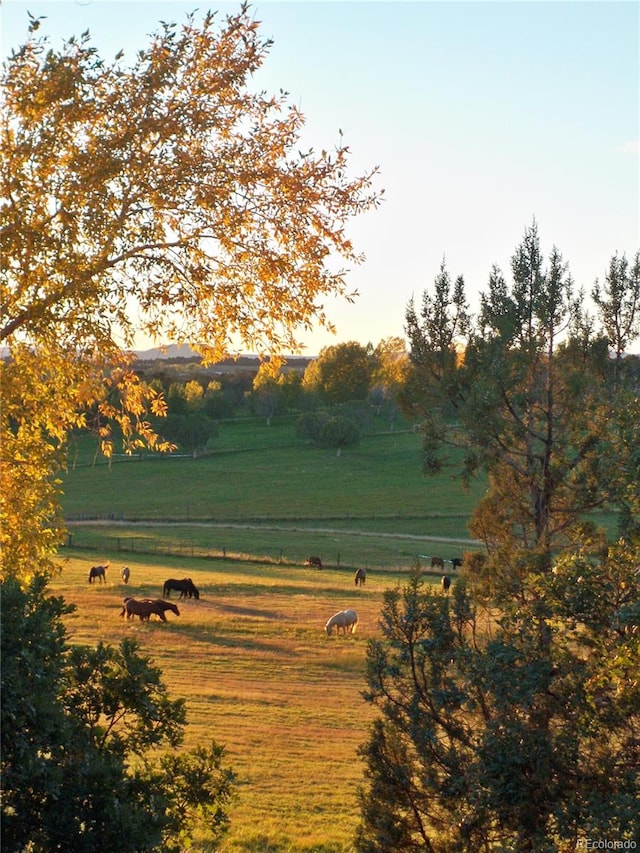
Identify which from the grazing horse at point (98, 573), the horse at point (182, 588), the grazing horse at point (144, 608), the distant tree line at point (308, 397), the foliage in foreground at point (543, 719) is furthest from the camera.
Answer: the distant tree line at point (308, 397)

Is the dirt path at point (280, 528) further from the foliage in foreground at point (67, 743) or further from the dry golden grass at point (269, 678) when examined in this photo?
the foliage in foreground at point (67, 743)

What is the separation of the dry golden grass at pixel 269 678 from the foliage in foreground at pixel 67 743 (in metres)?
0.71

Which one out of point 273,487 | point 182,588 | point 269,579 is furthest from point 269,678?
point 273,487

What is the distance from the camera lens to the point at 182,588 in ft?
150

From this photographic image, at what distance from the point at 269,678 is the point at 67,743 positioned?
23007mm

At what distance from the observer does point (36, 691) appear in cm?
761

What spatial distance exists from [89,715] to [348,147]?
21.6ft

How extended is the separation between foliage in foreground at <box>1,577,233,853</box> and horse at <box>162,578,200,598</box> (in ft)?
121

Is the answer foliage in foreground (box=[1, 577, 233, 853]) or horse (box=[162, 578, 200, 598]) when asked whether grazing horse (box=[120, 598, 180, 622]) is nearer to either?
horse (box=[162, 578, 200, 598])

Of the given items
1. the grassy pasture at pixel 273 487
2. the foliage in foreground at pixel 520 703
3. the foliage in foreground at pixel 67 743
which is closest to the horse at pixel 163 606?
the foliage in foreground at pixel 520 703

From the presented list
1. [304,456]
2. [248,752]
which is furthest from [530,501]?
[304,456]

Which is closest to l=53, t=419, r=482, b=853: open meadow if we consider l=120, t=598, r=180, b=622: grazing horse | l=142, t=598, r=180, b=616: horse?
l=120, t=598, r=180, b=622: grazing horse

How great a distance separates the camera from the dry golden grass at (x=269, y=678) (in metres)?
17.8

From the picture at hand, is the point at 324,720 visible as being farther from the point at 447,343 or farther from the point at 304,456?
the point at 304,456
